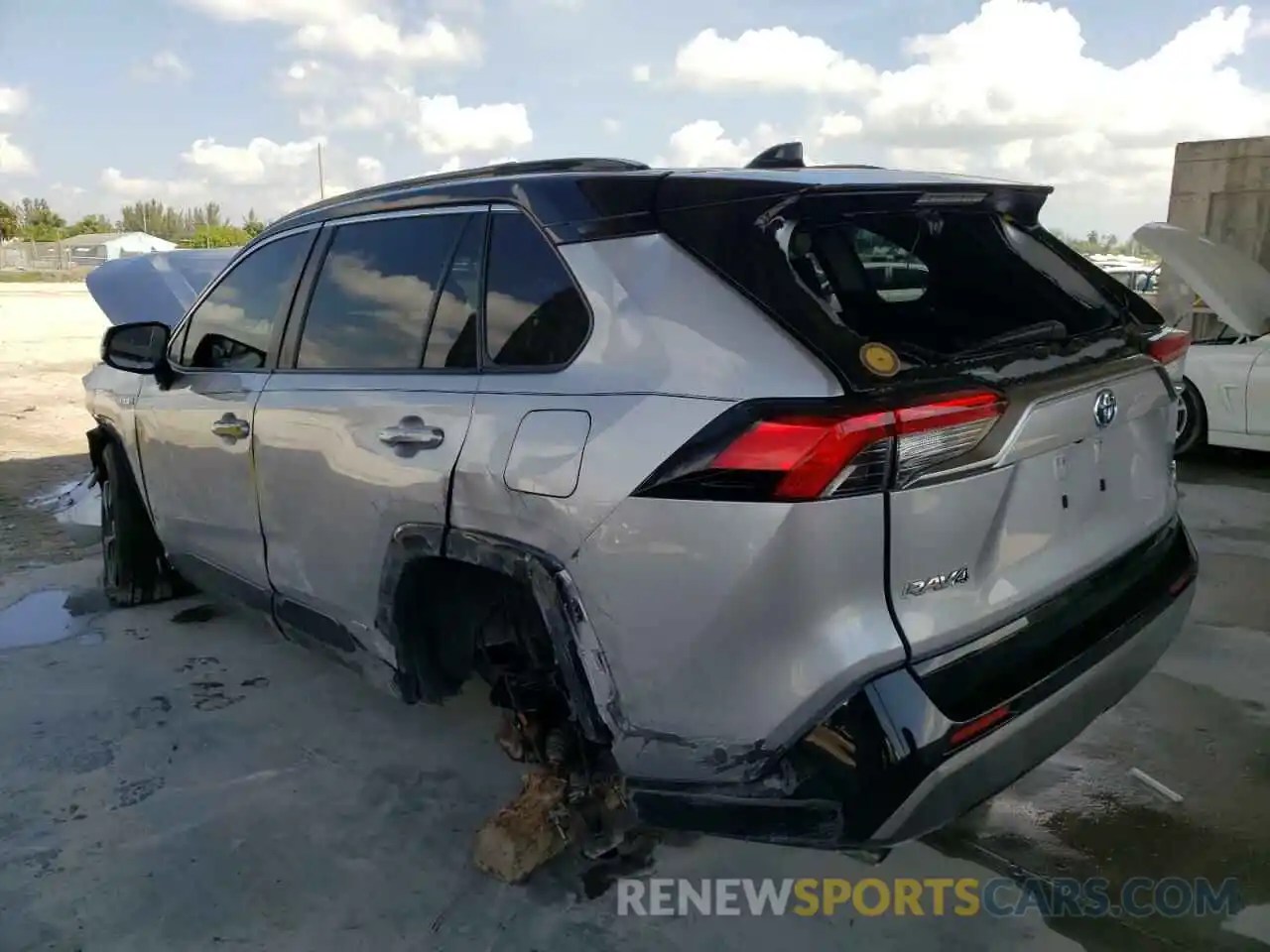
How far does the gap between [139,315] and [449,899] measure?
224 inches

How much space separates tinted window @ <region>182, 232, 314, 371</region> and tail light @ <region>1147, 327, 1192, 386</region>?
2.67 metres

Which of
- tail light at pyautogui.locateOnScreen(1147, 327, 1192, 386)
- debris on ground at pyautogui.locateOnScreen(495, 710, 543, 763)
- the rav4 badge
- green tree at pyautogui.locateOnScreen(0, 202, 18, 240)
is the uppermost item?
green tree at pyautogui.locateOnScreen(0, 202, 18, 240)

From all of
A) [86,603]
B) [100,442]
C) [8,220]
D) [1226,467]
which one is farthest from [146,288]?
[8,220]

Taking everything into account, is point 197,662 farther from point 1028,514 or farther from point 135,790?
point 1028,514

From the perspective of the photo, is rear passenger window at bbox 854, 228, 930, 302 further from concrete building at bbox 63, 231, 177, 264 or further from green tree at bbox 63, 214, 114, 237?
green tree at bbox 63, 214, 114, 237

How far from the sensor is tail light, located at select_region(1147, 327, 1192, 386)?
8.62 ft

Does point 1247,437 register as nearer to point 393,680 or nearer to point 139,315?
point 393,680

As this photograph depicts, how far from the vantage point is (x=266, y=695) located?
12.5ft

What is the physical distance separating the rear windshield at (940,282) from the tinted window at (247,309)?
6.40ft

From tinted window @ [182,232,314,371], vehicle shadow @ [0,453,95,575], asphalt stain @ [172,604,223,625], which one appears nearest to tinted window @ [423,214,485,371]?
tinted window @ [182,232,314,371]

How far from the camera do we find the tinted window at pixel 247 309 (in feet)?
11.2

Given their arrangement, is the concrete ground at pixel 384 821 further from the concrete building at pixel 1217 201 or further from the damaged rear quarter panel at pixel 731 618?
the concrete building at pixel 1217 201

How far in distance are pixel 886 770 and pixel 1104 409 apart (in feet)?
3.45

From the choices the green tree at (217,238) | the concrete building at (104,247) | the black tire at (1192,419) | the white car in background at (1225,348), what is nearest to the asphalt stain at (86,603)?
the white car in background at (1225,348)
